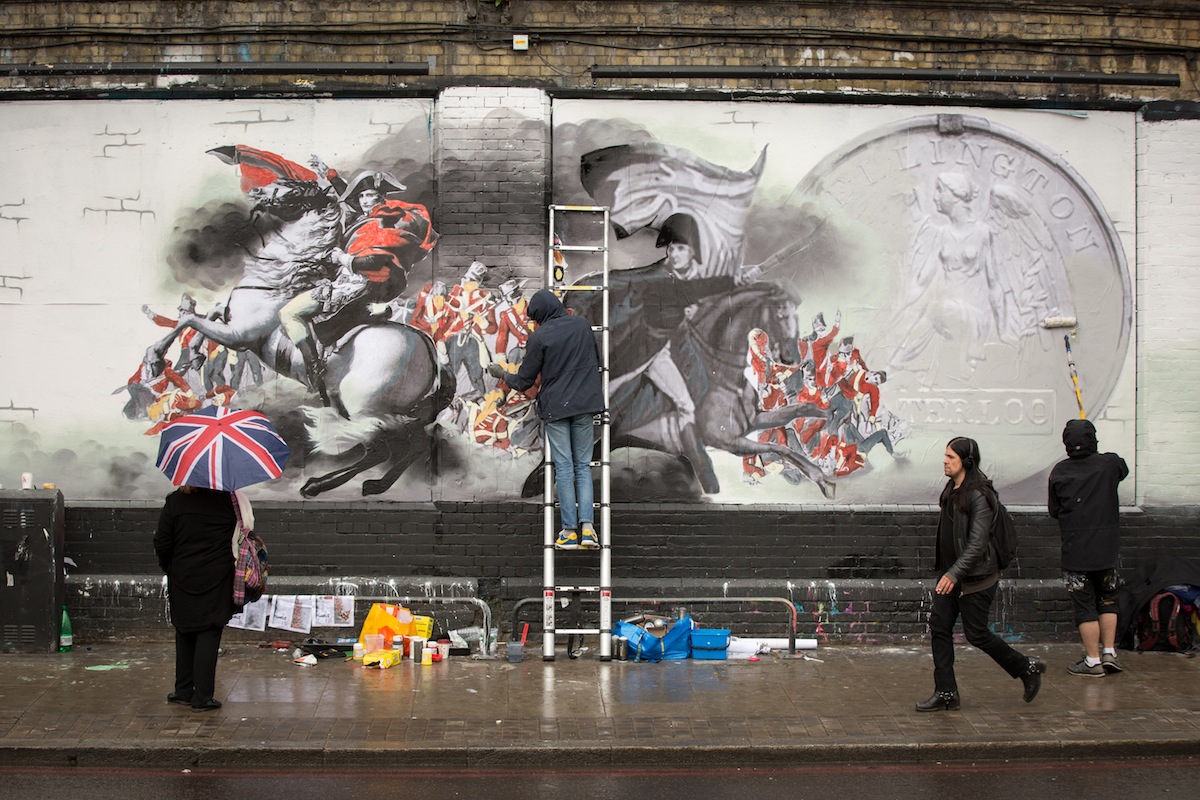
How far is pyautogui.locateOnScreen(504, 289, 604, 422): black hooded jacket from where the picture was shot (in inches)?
359

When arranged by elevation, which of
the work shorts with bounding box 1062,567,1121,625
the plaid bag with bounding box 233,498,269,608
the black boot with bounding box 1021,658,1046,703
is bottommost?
the black boot with bounding box 1021,658,1046,703

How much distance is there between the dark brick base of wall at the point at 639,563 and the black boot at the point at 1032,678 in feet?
6.72

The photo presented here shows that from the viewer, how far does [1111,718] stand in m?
7.54

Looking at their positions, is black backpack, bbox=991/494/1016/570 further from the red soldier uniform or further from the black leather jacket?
the red soldier uniform

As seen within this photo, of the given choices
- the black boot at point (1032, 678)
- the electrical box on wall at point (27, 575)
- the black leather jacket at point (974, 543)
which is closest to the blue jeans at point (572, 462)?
the black leather jacket at point (974, 543)

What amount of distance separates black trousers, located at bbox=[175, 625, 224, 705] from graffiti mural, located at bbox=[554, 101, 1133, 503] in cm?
363

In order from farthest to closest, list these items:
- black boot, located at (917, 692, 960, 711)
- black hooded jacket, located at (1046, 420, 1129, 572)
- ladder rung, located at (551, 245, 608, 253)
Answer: ladder rung, located at (551, 245, 608, 253) → black hooded jacket, located at (1046, 420, 1129, 572) → black boot, located at (917, 692, 960, 711)

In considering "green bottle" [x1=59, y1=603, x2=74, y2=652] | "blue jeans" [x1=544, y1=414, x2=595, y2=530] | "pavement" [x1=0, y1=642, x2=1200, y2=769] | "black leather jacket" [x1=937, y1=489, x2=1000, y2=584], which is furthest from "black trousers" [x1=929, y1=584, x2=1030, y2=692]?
"green bottle" [x1=59, y1=603, x2=74, y2=652]

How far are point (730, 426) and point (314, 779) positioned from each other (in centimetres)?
472

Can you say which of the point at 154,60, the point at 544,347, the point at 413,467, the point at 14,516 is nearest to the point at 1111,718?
the point at 544,347

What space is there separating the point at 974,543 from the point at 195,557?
194 inches

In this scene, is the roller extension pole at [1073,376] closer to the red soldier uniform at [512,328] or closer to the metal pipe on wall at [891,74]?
the metal pipe on wall at [891,74]

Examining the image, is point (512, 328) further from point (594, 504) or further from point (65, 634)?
point (65, 634)

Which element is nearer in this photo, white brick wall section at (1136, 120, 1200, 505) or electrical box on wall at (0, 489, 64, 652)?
electrical box on wall at (0, 489, 64, 652)
